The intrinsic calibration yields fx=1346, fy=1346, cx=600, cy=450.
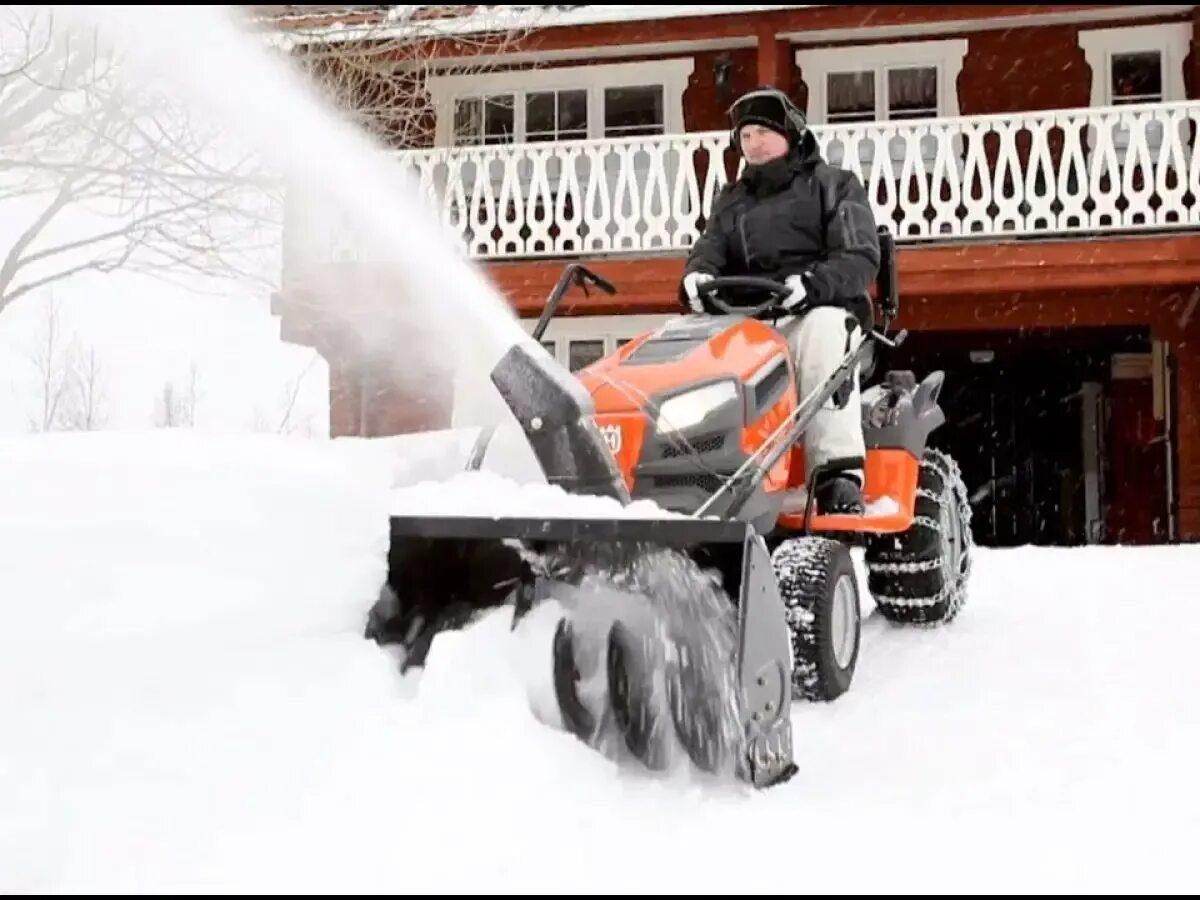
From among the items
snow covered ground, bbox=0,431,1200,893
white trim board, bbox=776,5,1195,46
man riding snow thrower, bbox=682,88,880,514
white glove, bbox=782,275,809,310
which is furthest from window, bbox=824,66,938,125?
snow covered ground, bbox=0,431,1200,893

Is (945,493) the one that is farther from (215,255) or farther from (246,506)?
(215,255)

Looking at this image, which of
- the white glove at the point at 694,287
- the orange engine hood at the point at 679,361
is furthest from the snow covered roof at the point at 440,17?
the orange engine hood at the point at 679,361

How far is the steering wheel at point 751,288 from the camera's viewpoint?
468 centimetres

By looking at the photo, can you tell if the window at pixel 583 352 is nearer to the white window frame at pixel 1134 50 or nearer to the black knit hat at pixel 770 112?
the white window frame at pixel 1134 50

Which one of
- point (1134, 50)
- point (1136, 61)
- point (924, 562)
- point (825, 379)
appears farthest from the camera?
point (1136, 61)

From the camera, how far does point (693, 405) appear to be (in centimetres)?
424

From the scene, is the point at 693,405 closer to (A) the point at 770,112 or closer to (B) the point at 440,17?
(A) the point at 770,112

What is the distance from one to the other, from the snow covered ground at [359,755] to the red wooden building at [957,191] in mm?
8837

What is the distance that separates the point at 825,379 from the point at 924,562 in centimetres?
114

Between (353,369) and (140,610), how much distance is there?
13103mm

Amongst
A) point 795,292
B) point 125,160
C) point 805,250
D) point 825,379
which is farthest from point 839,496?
point 125,160

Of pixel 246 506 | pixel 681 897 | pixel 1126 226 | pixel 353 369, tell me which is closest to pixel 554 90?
pixel 353 369

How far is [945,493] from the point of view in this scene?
5.65 meters

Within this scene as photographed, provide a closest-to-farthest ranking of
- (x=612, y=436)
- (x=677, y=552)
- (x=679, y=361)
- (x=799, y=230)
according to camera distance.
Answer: (x=677, y=552), (x=612, y=436), (x=679, y=361), (x=799, y=230)
